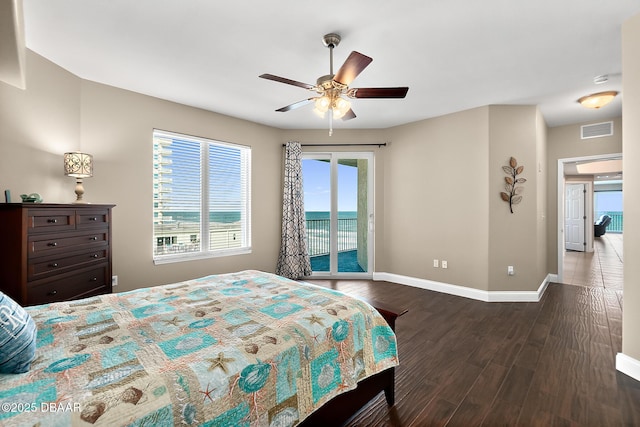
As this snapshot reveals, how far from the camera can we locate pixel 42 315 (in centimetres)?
150

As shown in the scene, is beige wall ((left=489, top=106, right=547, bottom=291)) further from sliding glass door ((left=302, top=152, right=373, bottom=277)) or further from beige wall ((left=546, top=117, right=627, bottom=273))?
sliding glass door ((left=302, top=152, right=373, bottom=277))

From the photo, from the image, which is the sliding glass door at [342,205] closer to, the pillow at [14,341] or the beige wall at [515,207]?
the beige wall at [515,207]

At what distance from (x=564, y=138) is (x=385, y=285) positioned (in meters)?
3.85

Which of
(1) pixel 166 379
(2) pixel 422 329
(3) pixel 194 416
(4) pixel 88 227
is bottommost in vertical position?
(2) pixel 422 329

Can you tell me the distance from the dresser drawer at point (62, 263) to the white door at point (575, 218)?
1042 cm

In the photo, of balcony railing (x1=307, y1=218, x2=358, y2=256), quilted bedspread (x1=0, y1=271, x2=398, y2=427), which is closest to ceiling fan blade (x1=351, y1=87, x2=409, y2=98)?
quilted bedspread (x1=0, y1=271, x2=398, y2=427)

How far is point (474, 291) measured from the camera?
4090 millimetres

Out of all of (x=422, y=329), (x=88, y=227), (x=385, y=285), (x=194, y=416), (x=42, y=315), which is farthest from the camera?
(x=385, y=285)

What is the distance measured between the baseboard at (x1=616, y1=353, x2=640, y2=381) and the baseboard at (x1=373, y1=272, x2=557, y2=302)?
1702mm

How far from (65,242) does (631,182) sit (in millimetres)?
4576

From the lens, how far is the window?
3818 mm

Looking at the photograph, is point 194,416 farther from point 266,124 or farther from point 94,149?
point 266,124

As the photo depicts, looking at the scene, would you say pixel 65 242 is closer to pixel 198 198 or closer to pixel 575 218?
pixel 198 198

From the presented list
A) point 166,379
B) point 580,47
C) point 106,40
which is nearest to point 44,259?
point 106,40
